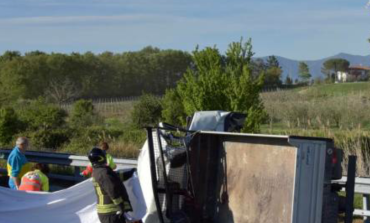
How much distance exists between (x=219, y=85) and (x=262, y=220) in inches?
376

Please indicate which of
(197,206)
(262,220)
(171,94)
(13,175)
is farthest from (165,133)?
(171,94)

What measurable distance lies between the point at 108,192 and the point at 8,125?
863 inches

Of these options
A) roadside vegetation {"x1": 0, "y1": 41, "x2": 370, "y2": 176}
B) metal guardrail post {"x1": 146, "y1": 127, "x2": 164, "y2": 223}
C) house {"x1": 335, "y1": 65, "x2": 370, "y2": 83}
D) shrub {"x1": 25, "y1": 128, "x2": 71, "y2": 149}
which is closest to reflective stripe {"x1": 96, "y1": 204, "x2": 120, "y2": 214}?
metal guardrail post {"x1": 146, "y1": 127, "x2": 164, "y2": 223}

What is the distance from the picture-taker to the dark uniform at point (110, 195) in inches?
328

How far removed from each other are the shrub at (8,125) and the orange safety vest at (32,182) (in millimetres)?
17889

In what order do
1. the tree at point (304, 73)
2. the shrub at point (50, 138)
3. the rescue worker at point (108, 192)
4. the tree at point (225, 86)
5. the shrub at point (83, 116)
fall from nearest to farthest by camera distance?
the rescue worker at point (108, 192), the tree at point (225, 86), the shrub at point (50, 138), the shrub at point (83, 116), the tree at point (304, 73)

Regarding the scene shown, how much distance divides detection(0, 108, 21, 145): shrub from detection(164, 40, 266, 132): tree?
42.0 feet

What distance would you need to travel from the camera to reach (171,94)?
24.8m

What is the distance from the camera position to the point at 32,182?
1066 cm

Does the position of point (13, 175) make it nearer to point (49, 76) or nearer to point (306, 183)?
point (306, 183)

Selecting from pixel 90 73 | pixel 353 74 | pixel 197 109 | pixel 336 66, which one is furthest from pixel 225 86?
pixel 336 66

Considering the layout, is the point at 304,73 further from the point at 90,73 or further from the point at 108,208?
the point at 108,208

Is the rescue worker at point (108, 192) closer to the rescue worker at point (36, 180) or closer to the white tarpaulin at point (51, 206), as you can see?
the white tarpaulin at point (51, 206)

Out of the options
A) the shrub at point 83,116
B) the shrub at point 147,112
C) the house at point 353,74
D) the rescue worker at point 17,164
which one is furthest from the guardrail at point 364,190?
the house at point 353,74
